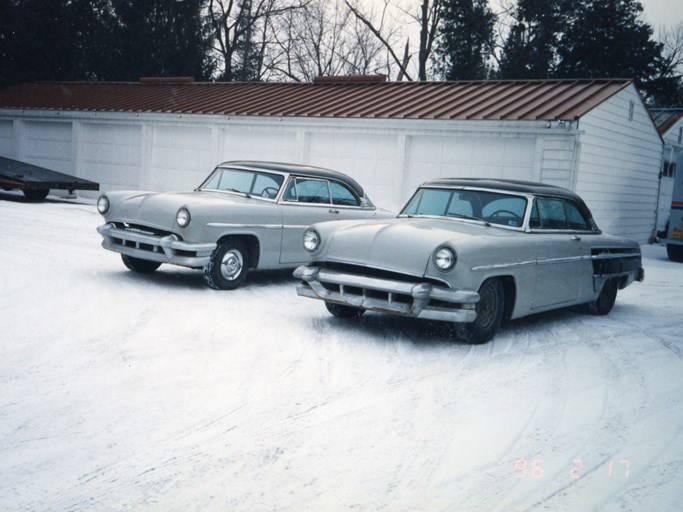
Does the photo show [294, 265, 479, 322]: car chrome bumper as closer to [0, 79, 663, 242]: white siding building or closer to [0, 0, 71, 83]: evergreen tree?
[0, 79, 663, 242]: white siding building

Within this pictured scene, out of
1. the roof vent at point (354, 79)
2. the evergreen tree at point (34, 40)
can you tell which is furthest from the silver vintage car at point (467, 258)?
the evergreen tree at point (34, 40)

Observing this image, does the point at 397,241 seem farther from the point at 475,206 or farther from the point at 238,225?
the point at 238,225

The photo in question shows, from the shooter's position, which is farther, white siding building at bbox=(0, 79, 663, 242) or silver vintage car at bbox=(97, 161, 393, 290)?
white siding building at bbox=(0, 79, 663, 242)

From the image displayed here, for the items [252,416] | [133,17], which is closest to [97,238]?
[252,416]

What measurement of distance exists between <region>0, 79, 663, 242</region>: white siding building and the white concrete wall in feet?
0.15

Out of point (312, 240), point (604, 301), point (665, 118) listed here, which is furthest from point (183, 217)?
point (665, 118)

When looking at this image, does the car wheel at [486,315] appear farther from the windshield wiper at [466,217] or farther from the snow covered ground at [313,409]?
the windshield wiper at [466,217]

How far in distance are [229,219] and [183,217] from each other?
525mm

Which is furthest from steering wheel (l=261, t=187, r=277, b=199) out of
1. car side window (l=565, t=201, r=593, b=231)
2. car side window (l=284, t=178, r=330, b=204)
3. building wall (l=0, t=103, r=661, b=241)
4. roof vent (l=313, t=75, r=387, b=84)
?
roof vent (l=313, t=75, r=387, b=84)

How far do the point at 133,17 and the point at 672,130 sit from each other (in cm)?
2265

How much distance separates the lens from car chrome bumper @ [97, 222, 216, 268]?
8.10 metres

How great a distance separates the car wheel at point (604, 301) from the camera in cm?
859

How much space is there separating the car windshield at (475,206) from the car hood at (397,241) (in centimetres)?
25

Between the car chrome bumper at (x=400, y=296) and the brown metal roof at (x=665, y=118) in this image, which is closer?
the car chrome bumper at (x=400, y=296)
